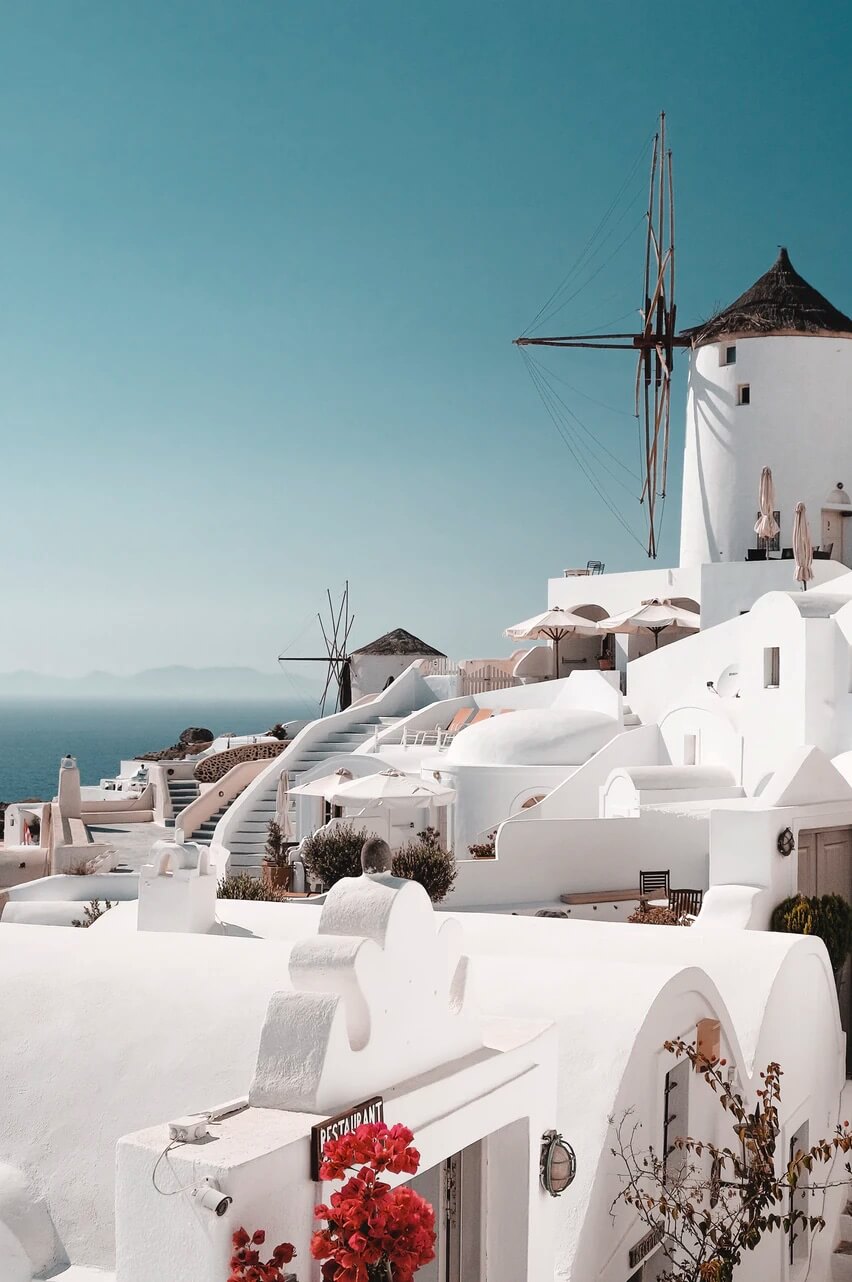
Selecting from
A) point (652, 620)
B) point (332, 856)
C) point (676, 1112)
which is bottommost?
point (676, 1112)

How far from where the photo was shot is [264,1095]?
423cm

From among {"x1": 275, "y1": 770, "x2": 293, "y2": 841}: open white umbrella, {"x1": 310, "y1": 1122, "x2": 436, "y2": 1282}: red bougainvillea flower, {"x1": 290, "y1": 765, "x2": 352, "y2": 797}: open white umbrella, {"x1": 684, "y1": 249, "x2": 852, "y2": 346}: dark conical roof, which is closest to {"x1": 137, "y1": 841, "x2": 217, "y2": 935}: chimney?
{"x1": 310, "y1": 1122, "x2": 436, "y2": 1282}: red bougainvillea flower

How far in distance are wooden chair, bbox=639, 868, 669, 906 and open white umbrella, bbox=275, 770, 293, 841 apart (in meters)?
10.5

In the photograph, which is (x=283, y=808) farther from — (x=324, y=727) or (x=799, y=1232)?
(x=799, y=1232)

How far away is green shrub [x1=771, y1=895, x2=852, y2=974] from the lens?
10966 millimetres

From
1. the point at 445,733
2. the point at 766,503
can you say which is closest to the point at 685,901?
the point at 766,503

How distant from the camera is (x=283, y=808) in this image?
26.5 metres

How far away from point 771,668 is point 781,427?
15895mm

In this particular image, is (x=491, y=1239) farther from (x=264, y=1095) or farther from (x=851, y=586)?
(x=851, y=586)

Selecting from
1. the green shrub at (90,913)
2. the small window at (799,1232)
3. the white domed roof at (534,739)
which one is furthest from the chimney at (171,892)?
the white domed roof at (534,739)

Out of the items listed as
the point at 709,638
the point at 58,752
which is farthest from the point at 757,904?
the point at 58,752

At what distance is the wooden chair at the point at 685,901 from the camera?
15203 mm

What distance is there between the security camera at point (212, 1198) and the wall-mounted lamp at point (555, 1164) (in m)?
1.92

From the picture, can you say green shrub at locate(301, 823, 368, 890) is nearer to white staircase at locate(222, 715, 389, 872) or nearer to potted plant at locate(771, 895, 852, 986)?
potted plant at locate(771, 895, 852, 986)
